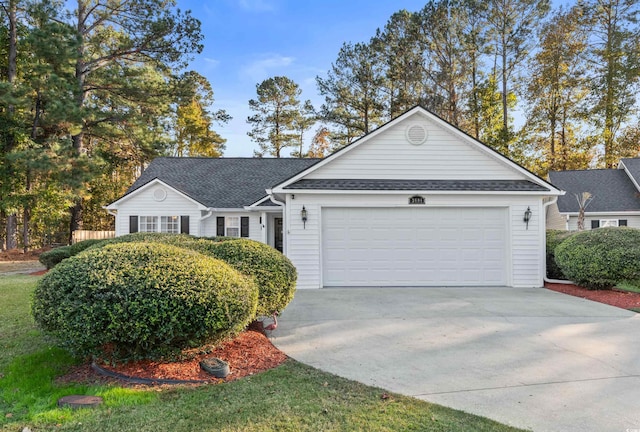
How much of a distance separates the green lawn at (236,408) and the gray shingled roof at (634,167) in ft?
76.0

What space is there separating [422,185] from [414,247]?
1.79 meters

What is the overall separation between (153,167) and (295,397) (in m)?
17.5

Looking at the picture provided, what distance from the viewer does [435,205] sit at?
32.8ft

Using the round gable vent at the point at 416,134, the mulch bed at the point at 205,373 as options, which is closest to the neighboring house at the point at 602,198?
the round gable vent at the point at 416,134

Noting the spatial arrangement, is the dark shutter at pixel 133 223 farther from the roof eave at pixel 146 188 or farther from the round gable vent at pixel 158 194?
the round gable vent at pixel 158 194

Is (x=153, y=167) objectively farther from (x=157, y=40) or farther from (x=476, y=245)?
(x=476, y=245)

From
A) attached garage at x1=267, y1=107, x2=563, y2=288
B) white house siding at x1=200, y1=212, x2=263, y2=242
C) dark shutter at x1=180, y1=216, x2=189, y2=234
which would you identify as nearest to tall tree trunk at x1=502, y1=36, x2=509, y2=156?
attached garage at x1=267, y1=107, x2=563, y2=288

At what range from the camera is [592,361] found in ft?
14.6

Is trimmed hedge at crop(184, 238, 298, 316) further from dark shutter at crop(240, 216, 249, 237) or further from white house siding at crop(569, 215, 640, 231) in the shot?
white house siding at crop(569, 215, 640, 231)

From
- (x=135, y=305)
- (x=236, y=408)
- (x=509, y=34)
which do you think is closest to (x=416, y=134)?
(x=135, y=305)

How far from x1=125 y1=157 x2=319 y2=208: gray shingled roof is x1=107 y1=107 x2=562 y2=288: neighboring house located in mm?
6118

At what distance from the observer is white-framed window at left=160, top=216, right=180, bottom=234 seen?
1544cm

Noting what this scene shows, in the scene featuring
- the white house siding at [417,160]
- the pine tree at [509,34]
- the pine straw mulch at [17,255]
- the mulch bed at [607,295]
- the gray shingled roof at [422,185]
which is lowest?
the pine straw mulch at [17,255]

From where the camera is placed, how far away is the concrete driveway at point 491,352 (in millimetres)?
3332
